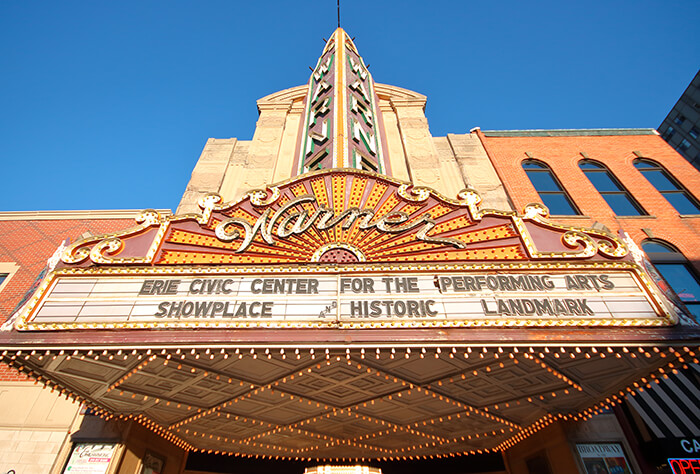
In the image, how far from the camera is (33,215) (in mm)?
14125

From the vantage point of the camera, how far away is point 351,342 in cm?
598

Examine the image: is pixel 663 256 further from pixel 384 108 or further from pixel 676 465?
pixel 384 108

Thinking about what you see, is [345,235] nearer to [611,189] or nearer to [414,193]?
[414,193]

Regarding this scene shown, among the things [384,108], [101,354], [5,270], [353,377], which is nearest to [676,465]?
[353,377]

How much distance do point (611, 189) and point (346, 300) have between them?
14069mm

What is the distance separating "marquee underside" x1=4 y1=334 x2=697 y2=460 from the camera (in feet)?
19.9

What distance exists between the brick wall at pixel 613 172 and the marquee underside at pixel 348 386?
7.74 metres

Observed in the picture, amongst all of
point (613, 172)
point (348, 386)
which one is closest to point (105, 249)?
point (348, 386)

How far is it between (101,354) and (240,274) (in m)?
2.65

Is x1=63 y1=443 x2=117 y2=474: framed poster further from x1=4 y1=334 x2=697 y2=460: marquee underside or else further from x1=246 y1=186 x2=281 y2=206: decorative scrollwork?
x1=246 y1=186 x2=281 y2=206: decorative scrollwork

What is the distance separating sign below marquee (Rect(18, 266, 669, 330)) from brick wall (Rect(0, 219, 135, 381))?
7124 millimetres

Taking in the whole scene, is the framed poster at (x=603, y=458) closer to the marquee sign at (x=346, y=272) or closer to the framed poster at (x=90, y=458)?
the marquee sign at (x=346, y=272)

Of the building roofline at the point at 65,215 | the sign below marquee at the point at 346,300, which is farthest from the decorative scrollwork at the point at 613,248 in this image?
the building roofline at the point at 65,215

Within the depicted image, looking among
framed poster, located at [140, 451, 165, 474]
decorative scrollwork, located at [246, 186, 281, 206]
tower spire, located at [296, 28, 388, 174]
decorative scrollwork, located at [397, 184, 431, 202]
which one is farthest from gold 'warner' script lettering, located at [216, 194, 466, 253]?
framed poster, located at [140, 451, 165, 474]
